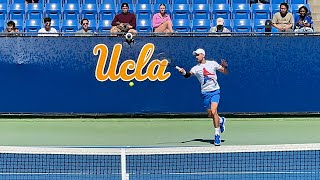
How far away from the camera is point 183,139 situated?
13352mm

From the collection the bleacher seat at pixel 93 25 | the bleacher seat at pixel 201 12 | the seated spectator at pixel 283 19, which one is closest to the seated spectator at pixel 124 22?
the bleacher seat at pixel 93 25

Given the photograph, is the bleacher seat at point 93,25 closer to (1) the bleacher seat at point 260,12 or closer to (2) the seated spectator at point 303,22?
(1) the bleacher seat at point 260,12

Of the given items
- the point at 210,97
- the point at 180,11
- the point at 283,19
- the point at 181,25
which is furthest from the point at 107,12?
the point at 210,97

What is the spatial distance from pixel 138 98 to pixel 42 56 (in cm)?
235

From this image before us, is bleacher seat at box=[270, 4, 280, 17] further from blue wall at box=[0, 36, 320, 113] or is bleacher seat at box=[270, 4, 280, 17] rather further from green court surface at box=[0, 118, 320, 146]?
green court surface at box=[0, 118, 320, 146]

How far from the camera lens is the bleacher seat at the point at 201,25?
61.4 feet

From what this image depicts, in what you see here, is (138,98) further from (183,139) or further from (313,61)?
(313,61)

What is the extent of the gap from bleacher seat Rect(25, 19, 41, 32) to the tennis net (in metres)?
7.86

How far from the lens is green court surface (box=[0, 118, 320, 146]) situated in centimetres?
1309

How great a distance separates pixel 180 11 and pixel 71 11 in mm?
2961

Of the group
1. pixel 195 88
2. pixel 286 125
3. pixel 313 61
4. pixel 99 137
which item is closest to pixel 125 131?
pixel 99 137

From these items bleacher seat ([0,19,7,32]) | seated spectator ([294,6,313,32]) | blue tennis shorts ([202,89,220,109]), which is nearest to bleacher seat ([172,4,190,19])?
seated spectator ([294,6,313,32])

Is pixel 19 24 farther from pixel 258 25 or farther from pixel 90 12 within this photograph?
pixel 258 25

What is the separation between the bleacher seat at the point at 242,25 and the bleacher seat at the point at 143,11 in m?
2.31
